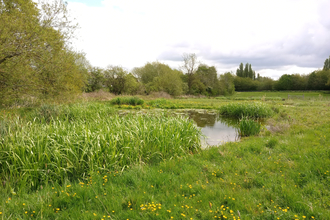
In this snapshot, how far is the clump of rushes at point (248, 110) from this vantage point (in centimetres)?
1302

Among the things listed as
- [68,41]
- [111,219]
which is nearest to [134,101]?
[68,41]

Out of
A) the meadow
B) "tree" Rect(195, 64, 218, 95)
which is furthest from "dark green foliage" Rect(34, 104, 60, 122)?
"tree" Rect(195, 64, 218, 95)

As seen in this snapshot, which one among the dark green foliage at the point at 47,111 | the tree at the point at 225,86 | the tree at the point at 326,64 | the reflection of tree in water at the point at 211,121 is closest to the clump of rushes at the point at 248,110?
the reflection of tree in water at the point at 211,121

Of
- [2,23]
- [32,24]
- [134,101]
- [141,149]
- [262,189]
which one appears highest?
[32,24]

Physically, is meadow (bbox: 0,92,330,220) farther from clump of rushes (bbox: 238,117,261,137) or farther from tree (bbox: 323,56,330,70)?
tree (bbox: 323,56,330,70)

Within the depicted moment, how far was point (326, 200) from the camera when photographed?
295 centimetres

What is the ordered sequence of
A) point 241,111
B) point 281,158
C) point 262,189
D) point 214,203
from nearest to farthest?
point 214,203 < point 262,189 < point 281,158 < point 241,111

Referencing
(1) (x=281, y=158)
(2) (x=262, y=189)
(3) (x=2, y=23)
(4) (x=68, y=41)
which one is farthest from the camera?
(4) (x=68, y=41)

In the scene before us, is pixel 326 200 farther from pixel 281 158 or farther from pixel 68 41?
pixel 68 41

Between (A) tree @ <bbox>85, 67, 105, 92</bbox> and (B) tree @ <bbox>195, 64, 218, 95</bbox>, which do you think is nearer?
(A) tree @ <bbox>85, 67, 105, 92</bbox>

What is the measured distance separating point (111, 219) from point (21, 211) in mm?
1296

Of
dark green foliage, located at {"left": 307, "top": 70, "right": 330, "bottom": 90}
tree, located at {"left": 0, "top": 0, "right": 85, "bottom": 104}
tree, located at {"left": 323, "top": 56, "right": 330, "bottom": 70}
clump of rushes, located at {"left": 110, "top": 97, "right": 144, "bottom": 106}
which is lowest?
clump of rushes, located at {"left": 110, "top": 97, "right": 144, "bottom": 106}

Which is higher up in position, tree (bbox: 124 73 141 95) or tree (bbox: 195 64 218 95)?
tree (bbox: 195 64 218 95)

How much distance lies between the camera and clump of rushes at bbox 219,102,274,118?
513 inches
